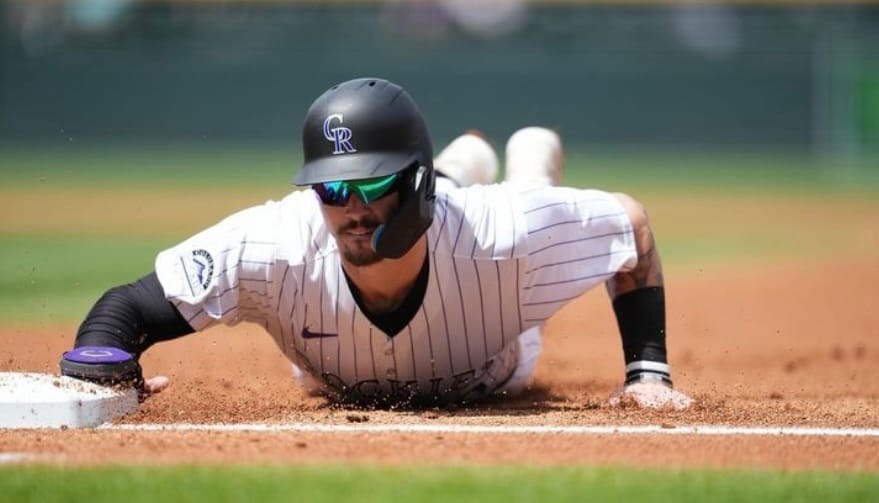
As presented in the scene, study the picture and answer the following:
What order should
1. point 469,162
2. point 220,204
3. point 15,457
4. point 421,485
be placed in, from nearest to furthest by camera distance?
point 421,485 < point 15,457 < point 469,162 < point 220,204

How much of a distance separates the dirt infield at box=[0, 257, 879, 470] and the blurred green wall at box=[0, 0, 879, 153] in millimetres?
16127

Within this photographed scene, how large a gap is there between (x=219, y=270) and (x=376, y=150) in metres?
0.62

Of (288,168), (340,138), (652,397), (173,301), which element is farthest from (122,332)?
(288,168)

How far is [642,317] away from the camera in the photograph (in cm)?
455

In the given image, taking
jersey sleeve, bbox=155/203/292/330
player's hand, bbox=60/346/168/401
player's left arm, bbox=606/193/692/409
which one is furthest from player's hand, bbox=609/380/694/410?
player's hand, bbox=60/346/168/401

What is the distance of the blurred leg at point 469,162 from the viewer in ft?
Result: 18.5

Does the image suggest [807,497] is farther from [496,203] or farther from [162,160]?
[162,160]

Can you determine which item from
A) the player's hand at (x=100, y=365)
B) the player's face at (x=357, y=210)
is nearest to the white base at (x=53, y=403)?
the player's hand at (x=100, y=365)

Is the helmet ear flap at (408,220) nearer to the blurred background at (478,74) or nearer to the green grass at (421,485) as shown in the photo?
the green grass at (421,485)

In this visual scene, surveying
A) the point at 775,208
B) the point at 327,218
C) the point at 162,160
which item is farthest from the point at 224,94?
the point at 327,218

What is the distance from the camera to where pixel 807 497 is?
9.89ft

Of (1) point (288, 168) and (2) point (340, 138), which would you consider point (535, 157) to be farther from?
(1) point (288, 168)

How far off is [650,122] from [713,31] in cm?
206

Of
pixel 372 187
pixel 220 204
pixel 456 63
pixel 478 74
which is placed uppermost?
pixel 456 63
